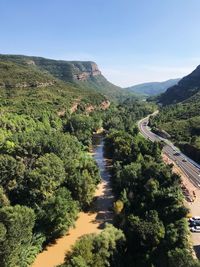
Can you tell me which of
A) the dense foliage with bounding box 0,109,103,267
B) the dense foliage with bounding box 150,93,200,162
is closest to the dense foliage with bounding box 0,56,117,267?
the dense foliage with bounding box 0,109,103,267

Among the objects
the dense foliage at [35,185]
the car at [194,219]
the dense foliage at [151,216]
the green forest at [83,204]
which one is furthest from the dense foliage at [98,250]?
the car at [194,219]

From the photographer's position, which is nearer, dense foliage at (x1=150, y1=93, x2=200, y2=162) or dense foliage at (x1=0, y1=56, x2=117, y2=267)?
dense foliage at (x1=0, y1=56, x2=117, y2=267)

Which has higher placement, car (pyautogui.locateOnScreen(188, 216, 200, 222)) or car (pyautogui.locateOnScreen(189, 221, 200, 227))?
car (pyautogui.locateOnScreen(188, 216, 200, 222))

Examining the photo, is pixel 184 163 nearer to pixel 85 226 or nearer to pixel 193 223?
pixel 193 223

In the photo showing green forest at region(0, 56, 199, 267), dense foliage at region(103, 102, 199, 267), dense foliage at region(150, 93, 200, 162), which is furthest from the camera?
dense foliage at region(150, 93, 200, 162)

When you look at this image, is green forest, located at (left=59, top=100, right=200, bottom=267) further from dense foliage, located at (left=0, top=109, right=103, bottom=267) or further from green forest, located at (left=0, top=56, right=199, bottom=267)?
dense foliage, located at (left=0, top=109, right=103, bottom=267)

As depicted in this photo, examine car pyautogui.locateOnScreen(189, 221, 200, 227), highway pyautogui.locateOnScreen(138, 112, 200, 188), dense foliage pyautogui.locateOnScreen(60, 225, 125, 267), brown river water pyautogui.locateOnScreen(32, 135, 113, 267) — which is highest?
highway pyautogui.locateOnScreen(138, 112, 200, 188)

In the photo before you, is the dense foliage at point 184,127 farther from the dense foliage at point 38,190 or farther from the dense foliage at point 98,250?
the dense foliage at point 98,250

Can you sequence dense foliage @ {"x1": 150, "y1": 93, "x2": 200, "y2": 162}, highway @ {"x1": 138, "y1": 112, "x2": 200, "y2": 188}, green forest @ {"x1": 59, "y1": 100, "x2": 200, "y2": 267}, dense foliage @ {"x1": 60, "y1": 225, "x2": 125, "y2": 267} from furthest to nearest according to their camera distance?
dense foliage @ {"x1": 150, "y1": 93, "x2": 200, "y2": 162} < highway @ {"x1": 138, "y1": 112, "x2": 200, "y2": 188} < green forest @ {"x1": 59, "y1": 100, "x2": 200, "y2": 267} < dense foliage @ {"x1": 60, "y1": 225, "x2": 125, "y2": 267}
